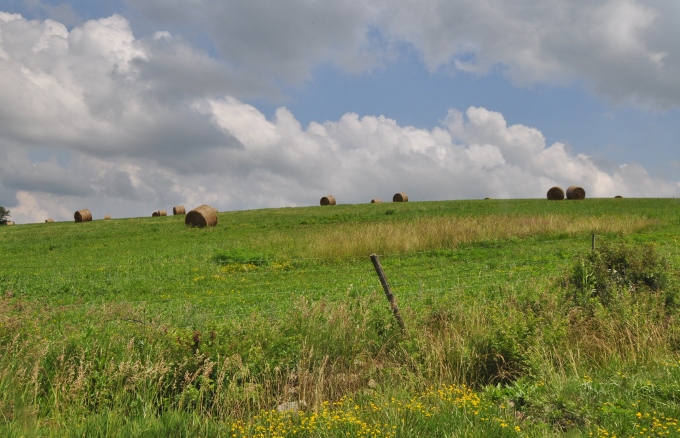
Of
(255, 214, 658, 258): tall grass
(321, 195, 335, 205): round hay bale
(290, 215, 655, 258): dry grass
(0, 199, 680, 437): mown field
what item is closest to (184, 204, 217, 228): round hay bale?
(255, 214, 658, 258): tall grass

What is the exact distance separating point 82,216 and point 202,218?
2306 centimetres

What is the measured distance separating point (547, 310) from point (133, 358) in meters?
6.47

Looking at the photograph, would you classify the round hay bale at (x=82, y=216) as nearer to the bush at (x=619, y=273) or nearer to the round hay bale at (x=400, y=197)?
the round hay bale at (x=400, y=197)

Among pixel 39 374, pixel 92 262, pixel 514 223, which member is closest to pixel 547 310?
pixel 39 374

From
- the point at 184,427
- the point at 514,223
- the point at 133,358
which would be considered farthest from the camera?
the point at 514,223

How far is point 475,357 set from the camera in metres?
7.93

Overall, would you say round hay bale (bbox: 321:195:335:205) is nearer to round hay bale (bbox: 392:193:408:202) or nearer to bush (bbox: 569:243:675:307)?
round hay bale (bbox: 392:193:408:202)

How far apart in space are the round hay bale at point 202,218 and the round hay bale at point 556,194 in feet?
106

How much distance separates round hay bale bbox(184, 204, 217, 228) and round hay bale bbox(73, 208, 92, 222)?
2146cm

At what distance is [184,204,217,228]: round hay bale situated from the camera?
3803 centimetres

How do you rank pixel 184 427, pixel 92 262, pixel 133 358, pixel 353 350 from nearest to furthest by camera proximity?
1. pixel 184 427
2. pixel 133 358
3. pixel 353 350
4. pixel 92 262

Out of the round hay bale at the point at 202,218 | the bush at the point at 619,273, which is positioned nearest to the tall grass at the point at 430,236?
the bush at the point at 619,273

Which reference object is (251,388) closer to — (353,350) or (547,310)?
(353,350)

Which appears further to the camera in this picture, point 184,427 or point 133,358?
point 133,358
